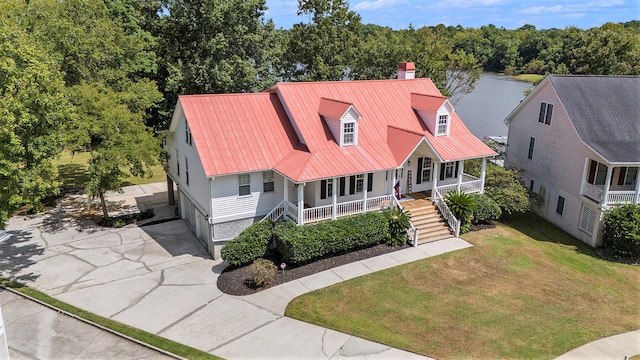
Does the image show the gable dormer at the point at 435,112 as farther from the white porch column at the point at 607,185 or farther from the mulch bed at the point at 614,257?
the mulch bed at the point at 614,257

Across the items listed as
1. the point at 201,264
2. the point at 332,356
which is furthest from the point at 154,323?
the point at 332,356

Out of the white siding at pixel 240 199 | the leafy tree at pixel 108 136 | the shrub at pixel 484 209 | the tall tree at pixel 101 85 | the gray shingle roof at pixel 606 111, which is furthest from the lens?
the shrub at pixel 484 209

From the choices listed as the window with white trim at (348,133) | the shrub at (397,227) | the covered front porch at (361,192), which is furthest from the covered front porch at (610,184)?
the window with white trim at (348,133)

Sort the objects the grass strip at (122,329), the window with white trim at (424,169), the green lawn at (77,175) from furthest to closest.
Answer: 1. the green lawn at (77,175)
2. the window with white trim at (424,169)
3. the grass strip at (122,329)

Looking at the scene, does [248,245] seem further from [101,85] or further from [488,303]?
[101,85]

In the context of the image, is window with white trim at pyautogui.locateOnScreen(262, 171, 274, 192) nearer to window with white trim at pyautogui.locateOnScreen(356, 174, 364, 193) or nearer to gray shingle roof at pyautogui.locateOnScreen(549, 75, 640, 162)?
window with white trim at pyautogui.locateOnScreen(356, 174, 364, 193)

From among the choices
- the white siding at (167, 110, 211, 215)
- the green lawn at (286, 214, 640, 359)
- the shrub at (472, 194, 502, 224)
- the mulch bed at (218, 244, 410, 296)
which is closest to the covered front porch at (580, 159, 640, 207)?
the green lawn at (286, 214, 640, 359)

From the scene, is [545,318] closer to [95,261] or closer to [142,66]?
[95,261]

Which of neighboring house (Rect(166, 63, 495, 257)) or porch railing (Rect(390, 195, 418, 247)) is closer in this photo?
neighboring house (Rect(166, 63, 495, 257))
